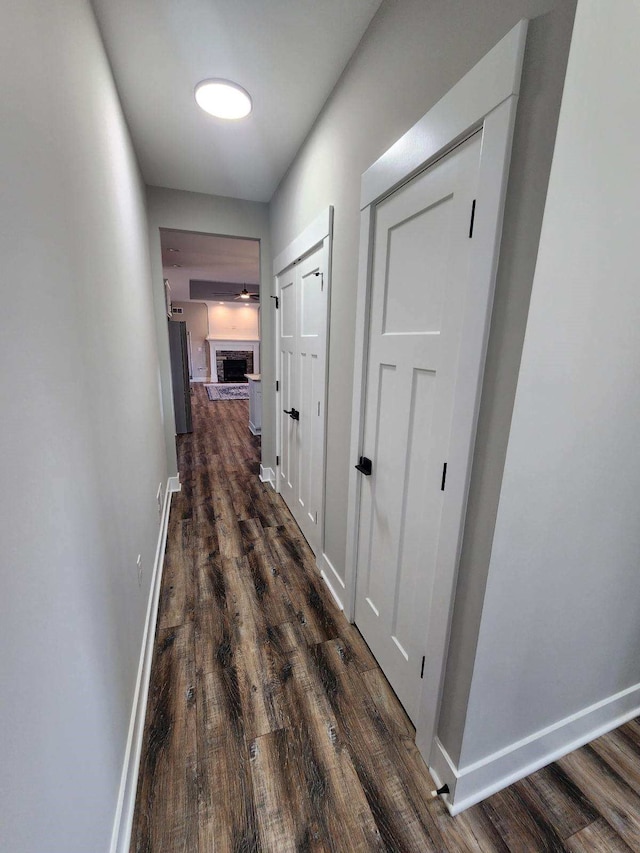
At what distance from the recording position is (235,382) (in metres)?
11.7

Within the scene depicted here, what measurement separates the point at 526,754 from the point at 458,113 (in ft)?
6.66

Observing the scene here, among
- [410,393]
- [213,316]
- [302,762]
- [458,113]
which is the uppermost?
[213,316]

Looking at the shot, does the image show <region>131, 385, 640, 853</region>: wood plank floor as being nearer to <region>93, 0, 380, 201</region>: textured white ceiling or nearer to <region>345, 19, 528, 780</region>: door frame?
<region>345, 19, 528, 780</region>: door frame

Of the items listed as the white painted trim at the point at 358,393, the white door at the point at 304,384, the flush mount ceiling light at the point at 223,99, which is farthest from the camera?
the white door at the point at 304,384

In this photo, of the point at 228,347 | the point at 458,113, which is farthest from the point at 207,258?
the point at 458,113

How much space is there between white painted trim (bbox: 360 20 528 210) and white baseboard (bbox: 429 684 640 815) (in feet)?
6.16

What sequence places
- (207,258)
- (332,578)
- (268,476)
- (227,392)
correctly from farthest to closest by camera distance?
(227,392) → (207,258) → (268,476) → (332,578)

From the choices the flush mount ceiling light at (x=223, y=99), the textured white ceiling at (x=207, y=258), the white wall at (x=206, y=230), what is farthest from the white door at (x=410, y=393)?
the textured white ceiling at (x=207, y=258)

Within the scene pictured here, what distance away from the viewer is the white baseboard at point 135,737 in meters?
0.99

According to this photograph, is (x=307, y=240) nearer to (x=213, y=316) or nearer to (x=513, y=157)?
(x=513, y=157)

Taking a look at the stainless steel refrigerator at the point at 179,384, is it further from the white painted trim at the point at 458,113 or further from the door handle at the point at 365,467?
the white painted trim at the point at 458,113

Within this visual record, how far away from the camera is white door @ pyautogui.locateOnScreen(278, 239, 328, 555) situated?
Answer: 2125 mm

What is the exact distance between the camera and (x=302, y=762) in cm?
124

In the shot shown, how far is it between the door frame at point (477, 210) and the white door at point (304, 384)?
2.66 feet
